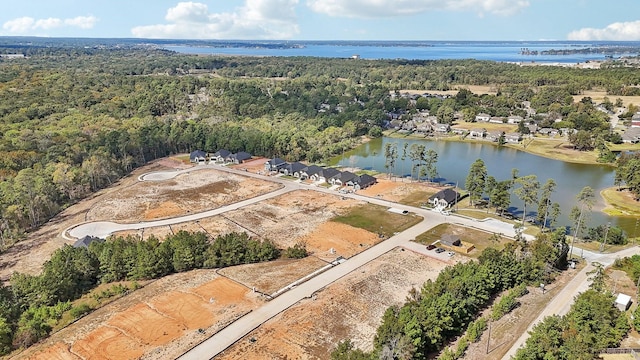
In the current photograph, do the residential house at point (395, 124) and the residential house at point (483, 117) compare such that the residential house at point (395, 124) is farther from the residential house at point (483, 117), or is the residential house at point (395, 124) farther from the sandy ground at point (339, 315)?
the sandy ground at point (339, 315)

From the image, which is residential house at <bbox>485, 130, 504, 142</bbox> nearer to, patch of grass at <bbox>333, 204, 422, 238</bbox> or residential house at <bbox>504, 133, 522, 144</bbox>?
residential house at <bbox>504, 133, 522, 144</bbox>

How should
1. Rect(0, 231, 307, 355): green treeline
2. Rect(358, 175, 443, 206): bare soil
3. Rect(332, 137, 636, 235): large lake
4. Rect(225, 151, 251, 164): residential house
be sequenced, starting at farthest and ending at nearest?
Rect(225, 151, 251, 164): residential house < Rect(358, 175, 443, 206): bare soil < Rect(332, 137, 636, 235): large lake < Rect(0, 231, 307, 355): green treeline

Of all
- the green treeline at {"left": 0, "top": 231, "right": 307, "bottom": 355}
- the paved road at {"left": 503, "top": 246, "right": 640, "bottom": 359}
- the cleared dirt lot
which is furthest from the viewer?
the cleared dirt lot

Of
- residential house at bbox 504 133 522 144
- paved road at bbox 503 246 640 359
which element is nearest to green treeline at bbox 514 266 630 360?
paved road at bbox 503 246 640 359

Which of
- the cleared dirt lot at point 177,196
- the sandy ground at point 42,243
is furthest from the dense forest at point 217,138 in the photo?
the cleared dirt lot at point 177,196

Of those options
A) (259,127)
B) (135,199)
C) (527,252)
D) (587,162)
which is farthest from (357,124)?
(527,252)

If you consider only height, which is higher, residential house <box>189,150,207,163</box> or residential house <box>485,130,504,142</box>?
residential house <box>485,130,504,142</box>

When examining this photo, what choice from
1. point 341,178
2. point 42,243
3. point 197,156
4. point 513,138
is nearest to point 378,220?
point 341,178
